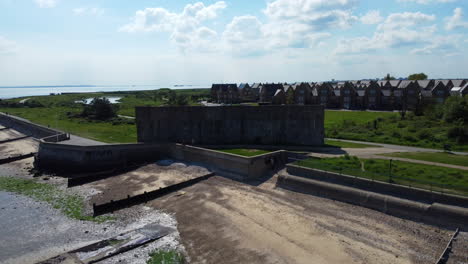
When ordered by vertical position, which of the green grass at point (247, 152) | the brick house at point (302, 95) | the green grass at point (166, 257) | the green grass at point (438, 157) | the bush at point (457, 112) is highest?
the brick house at point (302, 95)

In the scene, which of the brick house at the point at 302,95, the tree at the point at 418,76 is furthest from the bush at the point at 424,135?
the tree at the point at 418,76

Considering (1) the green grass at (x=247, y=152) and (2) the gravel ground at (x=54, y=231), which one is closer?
(2) the gravel ground at (x=54, y=231)

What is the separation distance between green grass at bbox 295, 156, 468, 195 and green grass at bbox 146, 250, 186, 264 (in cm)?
1366

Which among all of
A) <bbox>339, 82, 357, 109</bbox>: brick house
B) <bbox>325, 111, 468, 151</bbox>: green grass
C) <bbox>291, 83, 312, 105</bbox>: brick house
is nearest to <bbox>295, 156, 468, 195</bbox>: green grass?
<bbox>325, 111, 468, 151</bbox>: green grass

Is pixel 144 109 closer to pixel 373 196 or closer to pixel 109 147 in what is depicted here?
pixel 109 147

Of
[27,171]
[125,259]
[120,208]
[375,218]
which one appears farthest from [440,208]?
[27,171]

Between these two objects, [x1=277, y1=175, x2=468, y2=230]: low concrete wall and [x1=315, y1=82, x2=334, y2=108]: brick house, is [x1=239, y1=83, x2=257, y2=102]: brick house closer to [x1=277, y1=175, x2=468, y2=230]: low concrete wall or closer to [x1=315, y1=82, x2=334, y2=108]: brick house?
[x1=315, y1=82, x2=334, y2=108]: brick house

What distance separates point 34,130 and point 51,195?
36288 millimetres

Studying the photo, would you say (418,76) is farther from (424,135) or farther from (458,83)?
(424,135)

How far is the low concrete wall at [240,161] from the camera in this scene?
2916cm

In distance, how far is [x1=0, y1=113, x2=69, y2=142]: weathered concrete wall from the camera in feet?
144

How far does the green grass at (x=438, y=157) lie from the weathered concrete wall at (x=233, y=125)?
9.21 meters

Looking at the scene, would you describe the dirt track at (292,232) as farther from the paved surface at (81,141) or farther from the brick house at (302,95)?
the brick house at (302,95)

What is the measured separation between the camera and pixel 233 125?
127ft
